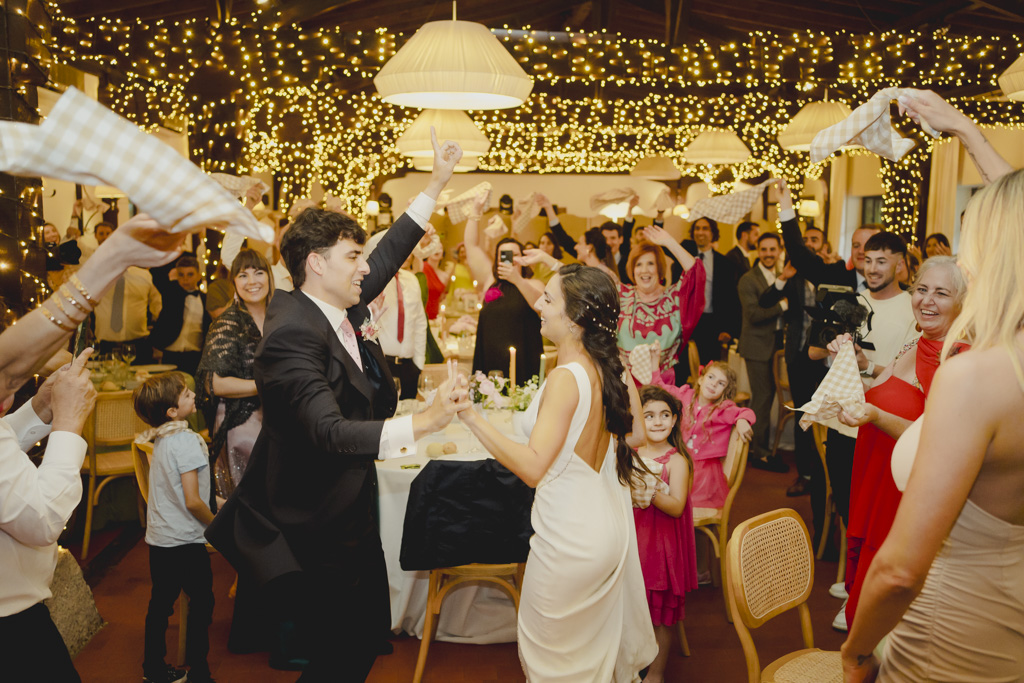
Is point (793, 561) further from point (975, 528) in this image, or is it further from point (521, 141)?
point (521, 141)

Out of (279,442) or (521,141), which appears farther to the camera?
(521,141)

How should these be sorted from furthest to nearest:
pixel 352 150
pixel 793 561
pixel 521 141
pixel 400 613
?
pixel 521 141
pixel 352 150
pixel 400 613
pixel 793 561

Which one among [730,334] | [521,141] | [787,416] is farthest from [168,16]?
[521,141]

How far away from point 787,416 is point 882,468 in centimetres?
380

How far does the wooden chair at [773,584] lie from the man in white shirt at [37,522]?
5.07 ft

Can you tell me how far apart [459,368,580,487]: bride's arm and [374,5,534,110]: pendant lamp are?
1.45 metres

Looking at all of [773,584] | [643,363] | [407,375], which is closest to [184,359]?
[407,375]

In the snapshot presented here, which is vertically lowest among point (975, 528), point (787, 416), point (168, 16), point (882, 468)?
point (787, 416)

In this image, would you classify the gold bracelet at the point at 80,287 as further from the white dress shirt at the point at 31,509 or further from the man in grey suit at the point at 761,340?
the man in grey suit at the point at 761,340

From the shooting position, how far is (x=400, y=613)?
11.5ft

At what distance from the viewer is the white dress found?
2.34 m

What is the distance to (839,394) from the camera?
239 cm

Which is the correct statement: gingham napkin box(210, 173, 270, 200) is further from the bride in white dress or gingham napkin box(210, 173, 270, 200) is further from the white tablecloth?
the bride in white dress

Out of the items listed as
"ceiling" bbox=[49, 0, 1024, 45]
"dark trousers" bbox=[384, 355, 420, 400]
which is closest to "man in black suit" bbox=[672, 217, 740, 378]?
"dark trousers" bbox=[384, 355, 420, 400]
